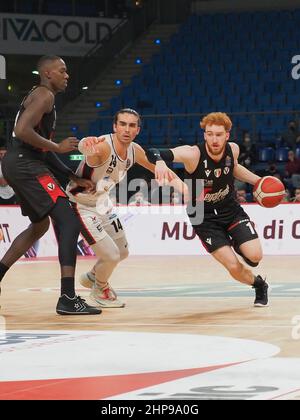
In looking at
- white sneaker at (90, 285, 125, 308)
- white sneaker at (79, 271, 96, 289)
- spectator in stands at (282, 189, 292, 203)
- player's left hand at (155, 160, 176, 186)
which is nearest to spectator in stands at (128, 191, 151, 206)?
→ spectator in stands at (282, 189, 292, 203)

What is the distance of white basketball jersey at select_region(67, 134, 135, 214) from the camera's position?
9.14 meters

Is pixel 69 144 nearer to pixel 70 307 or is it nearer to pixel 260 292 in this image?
pixel 70 307

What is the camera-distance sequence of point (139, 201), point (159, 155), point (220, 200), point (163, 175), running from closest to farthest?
1. point (163, 175)
2. point (159, 155)
3. point (220, 200)
4. point (139, 201)

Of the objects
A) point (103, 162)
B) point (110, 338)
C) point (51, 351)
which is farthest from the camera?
point (103, 162)

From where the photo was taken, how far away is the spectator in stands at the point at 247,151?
75.1 feet

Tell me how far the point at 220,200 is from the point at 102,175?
119 centimetres

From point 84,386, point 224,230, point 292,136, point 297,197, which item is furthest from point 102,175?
point 292,136

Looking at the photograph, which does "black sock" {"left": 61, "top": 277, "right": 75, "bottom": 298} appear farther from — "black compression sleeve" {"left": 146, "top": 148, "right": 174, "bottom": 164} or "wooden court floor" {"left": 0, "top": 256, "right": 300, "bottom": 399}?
"black compression sleeve" {"left": 146, "top": 148, "right": 174, "bottom": 164}

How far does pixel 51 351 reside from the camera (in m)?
6.32

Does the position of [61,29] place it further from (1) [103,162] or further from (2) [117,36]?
(1) [103,162]

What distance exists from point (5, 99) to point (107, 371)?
24.9 meters

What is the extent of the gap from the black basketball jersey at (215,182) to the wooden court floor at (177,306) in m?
0.98

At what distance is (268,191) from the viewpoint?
928 cm

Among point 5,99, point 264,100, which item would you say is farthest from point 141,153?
point 5,99
